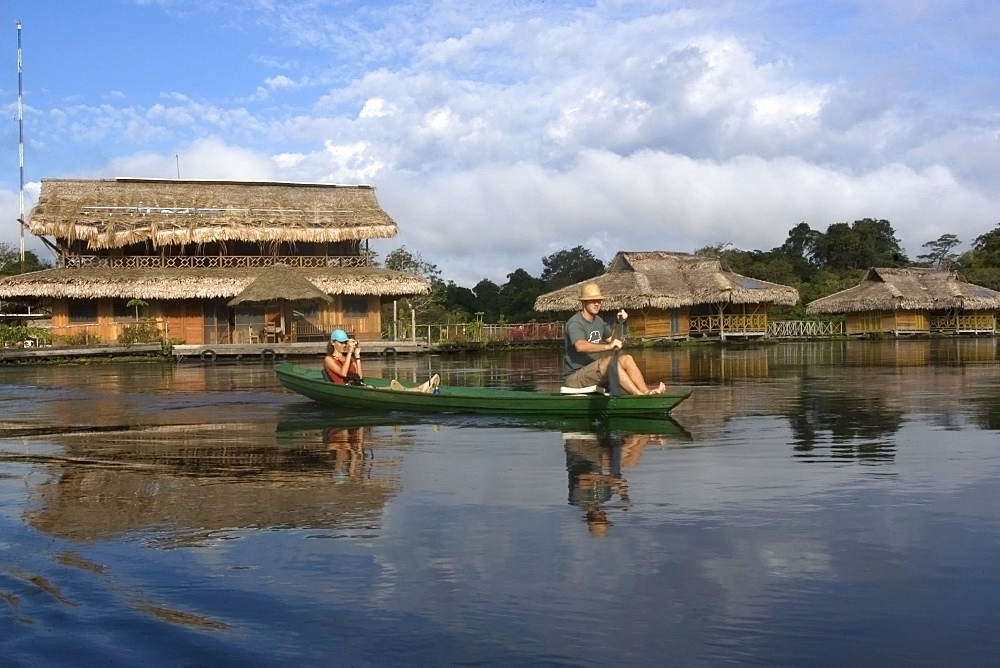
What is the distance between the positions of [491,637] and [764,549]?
189 centimetres

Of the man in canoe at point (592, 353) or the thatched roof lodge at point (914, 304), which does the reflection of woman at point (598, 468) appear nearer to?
the man in canoe at point (592, 353)

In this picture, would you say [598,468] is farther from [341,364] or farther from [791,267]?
[791,267]

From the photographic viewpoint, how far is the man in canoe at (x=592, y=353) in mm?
10164

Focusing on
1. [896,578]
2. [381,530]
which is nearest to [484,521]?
[381,530]

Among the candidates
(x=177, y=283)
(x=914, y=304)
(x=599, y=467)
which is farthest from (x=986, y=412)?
(x=914, y=304)

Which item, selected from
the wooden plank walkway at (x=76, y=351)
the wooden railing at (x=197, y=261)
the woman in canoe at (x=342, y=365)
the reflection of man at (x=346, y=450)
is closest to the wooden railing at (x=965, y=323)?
the wooden railing at (x=197, y=261)

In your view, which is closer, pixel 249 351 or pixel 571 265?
pixel 249 351

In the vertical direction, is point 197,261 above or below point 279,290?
above

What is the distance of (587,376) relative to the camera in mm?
10586

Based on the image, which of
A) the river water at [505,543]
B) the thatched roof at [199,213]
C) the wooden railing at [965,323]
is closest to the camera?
the river water at [505,543]

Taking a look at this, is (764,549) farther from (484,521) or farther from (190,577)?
(190,577)

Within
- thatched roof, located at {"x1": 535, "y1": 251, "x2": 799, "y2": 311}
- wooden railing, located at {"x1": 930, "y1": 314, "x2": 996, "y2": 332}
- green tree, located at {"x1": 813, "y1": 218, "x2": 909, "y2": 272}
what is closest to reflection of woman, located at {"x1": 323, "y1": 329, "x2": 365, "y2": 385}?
thatched roof, located at {"x1": 535, "y1": 251, "x2": 799, "y2": 311}

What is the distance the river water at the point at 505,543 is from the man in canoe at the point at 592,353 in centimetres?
49

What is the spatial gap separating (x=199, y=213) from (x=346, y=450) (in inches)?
1016
